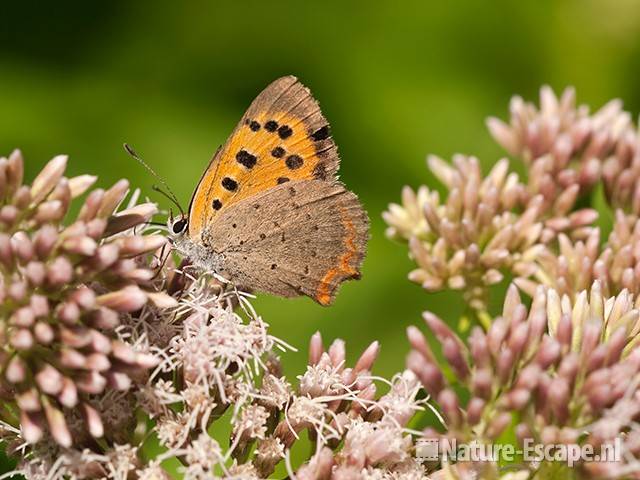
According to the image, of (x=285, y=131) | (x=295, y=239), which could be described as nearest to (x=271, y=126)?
(x=285, y=131)

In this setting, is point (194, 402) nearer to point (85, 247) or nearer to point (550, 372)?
point (85, 247)

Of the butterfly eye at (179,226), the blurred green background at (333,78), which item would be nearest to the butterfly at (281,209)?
the butterfly eye at (179,226)

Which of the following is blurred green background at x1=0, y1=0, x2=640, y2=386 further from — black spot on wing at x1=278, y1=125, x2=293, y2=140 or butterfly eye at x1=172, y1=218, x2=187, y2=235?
black spot on wing at x1=278, y1=125, x2=293, y2=140

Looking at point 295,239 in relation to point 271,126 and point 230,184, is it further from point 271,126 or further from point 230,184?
point 271,126

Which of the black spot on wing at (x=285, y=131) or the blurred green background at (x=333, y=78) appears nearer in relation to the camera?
the black spot on wing at (x=285, y=131)

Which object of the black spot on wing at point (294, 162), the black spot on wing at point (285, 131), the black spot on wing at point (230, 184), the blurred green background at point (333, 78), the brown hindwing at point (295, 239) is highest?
the blurred green background at point (333, 78)

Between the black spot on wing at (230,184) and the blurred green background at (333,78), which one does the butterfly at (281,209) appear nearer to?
the black spot on wing at (230,184)
